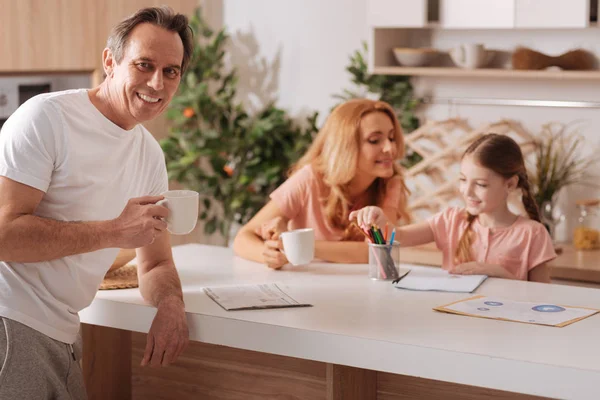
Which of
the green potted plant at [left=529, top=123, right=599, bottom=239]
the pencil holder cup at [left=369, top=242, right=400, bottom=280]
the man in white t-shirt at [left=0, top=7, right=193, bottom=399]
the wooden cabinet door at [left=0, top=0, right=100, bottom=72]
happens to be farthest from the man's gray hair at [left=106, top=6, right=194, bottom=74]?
the green potted plant at [left=529, top=123, right=599, bottom=239]

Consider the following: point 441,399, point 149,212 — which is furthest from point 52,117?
point 441,399

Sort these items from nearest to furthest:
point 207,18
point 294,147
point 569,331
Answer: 1. point 569,331
2. point 294,147
3. point 207,18

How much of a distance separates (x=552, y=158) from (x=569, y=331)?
2.12 m

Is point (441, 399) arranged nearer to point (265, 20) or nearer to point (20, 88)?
point (20, 88)

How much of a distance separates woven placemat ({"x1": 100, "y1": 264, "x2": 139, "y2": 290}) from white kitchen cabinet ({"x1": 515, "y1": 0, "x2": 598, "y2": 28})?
78.1 inches

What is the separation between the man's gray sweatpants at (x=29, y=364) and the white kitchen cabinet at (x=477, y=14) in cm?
239

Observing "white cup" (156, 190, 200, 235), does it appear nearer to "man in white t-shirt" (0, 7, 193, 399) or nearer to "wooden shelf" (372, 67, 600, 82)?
"man in white t-shirt" (0, 7, 193, 399)

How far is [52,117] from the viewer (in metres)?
1.80

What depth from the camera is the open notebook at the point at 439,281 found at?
212 cm

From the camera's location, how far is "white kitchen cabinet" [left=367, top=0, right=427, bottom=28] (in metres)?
3.74

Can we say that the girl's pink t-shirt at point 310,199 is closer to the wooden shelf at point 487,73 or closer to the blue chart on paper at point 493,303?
the blue chart on paper at point 493,303

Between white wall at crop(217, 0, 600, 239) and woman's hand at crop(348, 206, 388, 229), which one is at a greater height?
white wall at crop(217, 0, 600, 239)

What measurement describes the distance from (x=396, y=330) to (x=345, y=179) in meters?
1.09

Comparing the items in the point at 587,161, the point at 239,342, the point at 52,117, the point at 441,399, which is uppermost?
the point at 52,117
